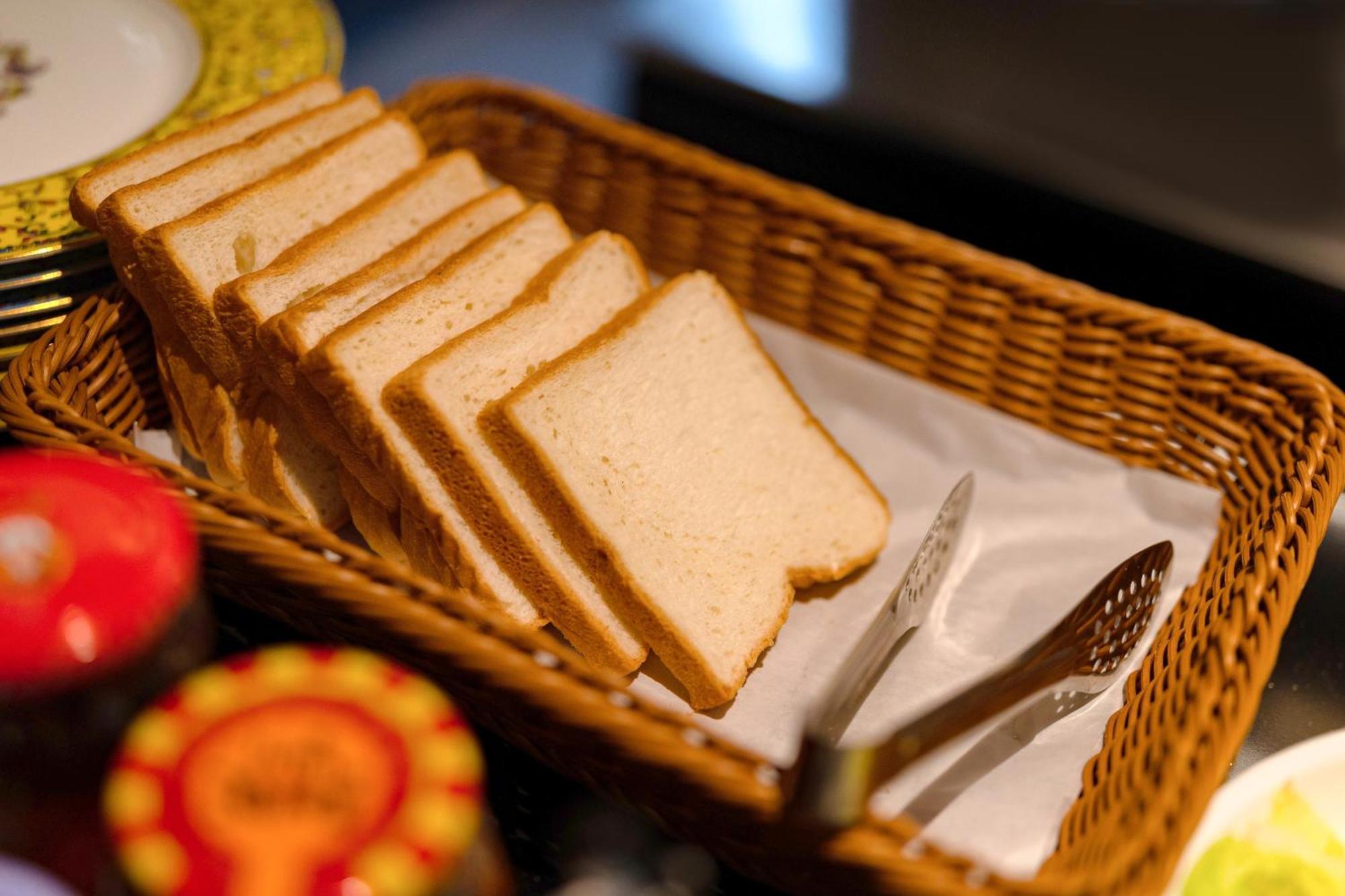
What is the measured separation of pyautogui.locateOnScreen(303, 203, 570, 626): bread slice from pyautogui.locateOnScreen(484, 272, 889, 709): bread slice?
77 millimetres

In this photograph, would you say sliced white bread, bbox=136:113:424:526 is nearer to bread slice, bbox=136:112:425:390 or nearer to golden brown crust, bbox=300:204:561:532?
bread slice, bbox=136:112:425:390

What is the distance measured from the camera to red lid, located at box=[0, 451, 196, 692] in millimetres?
518

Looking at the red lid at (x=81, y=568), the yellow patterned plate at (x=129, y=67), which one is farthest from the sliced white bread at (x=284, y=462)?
the red lid at (x=81, y=568)

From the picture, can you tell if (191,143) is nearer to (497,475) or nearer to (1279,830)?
(497,475)

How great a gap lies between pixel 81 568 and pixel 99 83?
111 centimetres

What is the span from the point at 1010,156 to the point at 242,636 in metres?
1.21

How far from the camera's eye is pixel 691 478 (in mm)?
1164

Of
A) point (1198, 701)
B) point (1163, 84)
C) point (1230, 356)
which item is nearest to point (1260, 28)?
point (1163, 84)

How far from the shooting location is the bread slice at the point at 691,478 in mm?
1062

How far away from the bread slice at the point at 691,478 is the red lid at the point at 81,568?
487mm

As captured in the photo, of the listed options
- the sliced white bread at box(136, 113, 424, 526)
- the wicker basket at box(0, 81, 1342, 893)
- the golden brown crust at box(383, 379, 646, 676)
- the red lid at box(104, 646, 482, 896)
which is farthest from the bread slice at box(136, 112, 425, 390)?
the red lid at box(104, 646, 482, 896)

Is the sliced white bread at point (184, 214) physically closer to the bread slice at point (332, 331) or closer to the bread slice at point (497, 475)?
the bread slice at point (332, 331)

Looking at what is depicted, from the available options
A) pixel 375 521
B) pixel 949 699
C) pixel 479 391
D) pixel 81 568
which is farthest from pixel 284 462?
pixel 949 699

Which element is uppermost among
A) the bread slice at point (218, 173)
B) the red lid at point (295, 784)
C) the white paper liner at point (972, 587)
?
the bread slice at point (218, 173)
